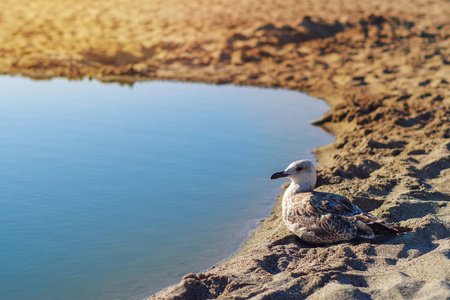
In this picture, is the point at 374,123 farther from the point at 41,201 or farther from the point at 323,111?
the point at 41,201

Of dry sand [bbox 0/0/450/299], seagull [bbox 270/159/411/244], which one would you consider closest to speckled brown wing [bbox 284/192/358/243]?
seagull [bbox 270/159/411/244]

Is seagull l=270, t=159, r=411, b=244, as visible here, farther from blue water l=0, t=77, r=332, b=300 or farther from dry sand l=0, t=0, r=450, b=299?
blue water l=0, t=77, r=332, b=300

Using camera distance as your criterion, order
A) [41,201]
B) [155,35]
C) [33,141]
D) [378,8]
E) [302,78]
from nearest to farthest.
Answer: [41,201] < [33,141] < [302,78] < [155,35] < [378,8]

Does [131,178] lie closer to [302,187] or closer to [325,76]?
[302,187]

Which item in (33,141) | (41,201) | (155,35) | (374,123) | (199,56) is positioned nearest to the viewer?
(41,201)

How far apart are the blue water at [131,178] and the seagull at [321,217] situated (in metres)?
0.78

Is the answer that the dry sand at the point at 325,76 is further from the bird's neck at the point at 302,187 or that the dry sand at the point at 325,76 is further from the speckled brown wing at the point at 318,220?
the bird's neck at the point at 302,187

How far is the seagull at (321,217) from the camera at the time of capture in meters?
4.95

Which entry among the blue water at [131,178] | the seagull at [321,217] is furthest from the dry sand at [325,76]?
the blue water at [131,178]

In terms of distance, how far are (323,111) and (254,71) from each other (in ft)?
9.73

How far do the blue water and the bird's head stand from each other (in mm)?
879

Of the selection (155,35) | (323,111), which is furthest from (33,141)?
(155,35)

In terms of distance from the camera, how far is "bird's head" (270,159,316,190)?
5.64 metres

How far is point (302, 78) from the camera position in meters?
12.8
